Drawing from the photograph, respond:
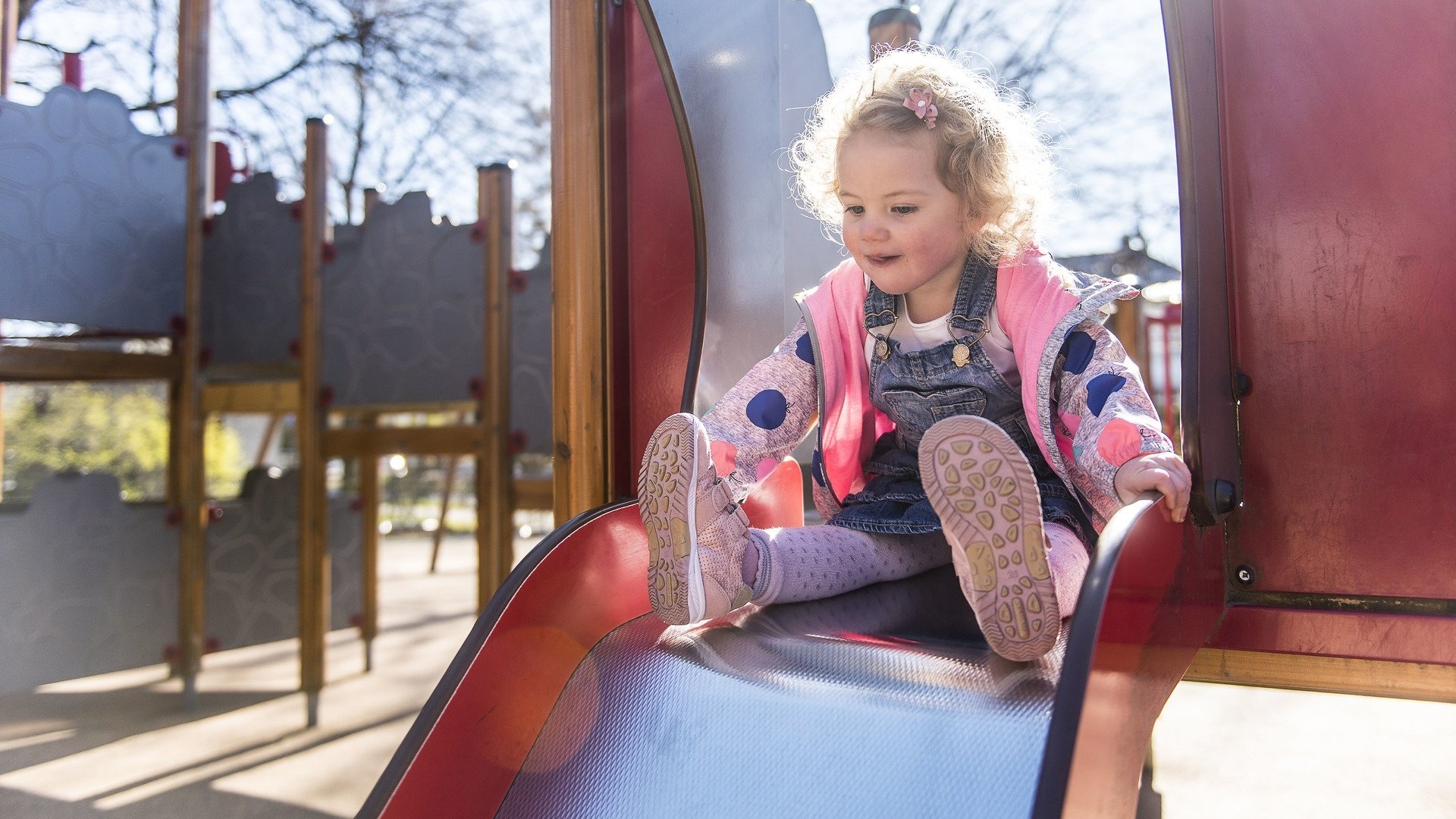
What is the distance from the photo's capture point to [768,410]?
4.56 ft

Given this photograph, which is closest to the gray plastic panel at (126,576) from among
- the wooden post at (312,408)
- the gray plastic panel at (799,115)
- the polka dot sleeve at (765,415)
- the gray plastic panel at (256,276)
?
the wooden post at (312,408)

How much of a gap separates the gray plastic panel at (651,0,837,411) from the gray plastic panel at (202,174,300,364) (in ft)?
6.80

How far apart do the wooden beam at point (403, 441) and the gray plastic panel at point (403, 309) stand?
132 mm

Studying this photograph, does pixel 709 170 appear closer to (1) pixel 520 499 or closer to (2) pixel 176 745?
(1) pixel 520 499

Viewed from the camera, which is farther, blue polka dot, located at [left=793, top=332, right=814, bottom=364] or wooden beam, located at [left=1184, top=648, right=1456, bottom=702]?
blue polka dot, located at [left=793, top=332, right=814, bottom=364]

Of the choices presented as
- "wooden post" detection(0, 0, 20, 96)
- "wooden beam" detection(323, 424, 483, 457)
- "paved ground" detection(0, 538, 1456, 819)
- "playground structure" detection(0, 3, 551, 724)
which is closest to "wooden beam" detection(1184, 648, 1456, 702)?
"paved ground" detection(0, 538, 1456, 819)

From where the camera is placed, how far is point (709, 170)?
1.64 m

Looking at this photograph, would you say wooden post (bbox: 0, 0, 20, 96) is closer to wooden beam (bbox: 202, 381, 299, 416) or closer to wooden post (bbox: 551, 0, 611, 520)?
wooden beam (bbox: 202, 381, 299, 416)

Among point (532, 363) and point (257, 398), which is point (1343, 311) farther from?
point (257, 398)

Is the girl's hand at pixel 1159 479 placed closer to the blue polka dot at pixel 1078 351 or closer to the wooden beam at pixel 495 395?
the blue polka dot at pixel 1078 351

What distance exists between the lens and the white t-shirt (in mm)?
1332

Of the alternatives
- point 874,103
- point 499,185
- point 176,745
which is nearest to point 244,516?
point 176,745

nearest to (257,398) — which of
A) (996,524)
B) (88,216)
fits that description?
(88,216)

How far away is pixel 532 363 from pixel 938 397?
189 centimetres
